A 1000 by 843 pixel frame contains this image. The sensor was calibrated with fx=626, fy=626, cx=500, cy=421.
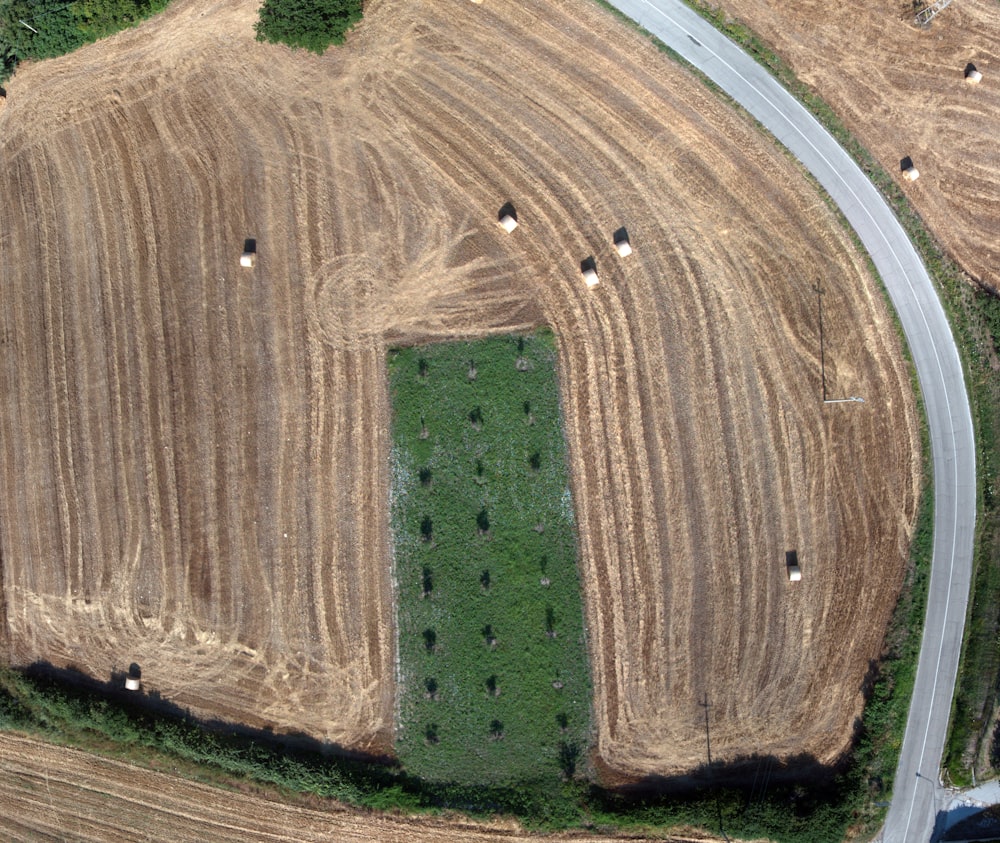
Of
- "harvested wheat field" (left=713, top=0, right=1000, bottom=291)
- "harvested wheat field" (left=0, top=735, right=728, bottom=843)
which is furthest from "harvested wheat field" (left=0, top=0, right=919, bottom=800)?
"harvested wheat field" (left=713, top=0, right=1000, bottom=291)

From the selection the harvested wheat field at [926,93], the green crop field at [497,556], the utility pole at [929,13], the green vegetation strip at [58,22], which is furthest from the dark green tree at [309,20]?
the utility pole at [929,13]

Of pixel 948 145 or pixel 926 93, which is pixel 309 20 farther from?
pixel 948 145

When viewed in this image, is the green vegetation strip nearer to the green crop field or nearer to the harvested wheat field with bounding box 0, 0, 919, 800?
the harvested wheat field with bounding box 0, 0, 919, 800

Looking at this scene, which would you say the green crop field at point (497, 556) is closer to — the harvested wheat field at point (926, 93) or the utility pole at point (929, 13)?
the harvested wheat field at point (926, 93)

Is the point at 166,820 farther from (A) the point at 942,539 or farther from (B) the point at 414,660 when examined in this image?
(A) the point at 942,539

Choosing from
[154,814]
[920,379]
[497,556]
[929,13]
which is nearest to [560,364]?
[497,556]

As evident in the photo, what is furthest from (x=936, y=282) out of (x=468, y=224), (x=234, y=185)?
(x=234, y=185)
